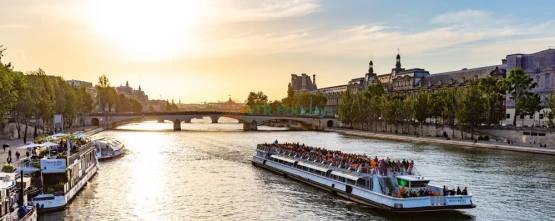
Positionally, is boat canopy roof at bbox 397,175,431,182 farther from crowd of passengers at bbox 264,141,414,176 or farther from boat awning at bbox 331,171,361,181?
boat awning at bbox 331,171,361,181

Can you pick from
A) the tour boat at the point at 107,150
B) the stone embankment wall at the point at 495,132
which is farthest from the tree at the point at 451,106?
the tour boat at the point at 107,150

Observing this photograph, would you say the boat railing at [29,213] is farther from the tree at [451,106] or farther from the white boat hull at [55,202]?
the tree at [451,106]

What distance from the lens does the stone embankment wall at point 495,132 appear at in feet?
305

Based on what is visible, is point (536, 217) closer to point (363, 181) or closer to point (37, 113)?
point (363, 181)

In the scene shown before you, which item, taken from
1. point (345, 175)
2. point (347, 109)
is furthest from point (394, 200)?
point (347, 109)

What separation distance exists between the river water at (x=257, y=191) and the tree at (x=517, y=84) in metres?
26.1

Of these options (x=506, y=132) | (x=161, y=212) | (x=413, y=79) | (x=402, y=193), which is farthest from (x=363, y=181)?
(x=413, y=79)

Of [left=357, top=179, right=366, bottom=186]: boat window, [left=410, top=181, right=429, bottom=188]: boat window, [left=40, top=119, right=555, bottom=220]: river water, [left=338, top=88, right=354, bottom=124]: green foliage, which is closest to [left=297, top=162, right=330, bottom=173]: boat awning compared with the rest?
[left=40, top=119, right=555, bottom=220]: river water

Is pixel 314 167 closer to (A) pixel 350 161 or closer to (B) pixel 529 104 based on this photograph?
(A) pixel 350 161

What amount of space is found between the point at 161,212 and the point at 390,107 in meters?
103

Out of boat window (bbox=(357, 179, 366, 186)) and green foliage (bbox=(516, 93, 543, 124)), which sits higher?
green foliage (bbox=(516, 93, 543, 124))

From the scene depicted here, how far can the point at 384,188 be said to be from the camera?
141 feet

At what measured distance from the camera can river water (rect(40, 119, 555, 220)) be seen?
137 ft

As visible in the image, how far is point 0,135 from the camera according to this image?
9531 centimetres
